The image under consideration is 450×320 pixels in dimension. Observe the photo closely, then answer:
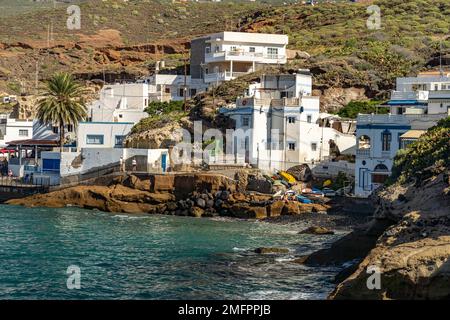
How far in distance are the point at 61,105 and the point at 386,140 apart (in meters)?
31.6

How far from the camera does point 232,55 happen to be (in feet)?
321

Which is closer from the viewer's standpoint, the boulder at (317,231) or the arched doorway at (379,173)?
the boulder at (317,231)

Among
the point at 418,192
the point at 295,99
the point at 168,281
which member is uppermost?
the point at 295,99

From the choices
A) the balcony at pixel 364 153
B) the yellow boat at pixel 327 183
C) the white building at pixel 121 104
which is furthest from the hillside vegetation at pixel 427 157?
the white building at pixel 121 104

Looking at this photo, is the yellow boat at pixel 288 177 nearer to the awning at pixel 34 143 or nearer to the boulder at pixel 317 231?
the boulder at pixel 317 231

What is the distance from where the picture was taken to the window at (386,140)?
72.4 metres

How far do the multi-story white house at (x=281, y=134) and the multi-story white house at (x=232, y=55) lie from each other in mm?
16358

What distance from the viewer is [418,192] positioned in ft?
142

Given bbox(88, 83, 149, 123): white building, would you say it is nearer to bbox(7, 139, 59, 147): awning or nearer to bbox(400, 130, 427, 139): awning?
bbox(7, 139, 59, 147): awning

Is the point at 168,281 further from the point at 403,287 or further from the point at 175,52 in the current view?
the point at 175,52

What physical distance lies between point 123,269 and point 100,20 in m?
137

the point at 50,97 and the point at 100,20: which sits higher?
the point at 100,20
